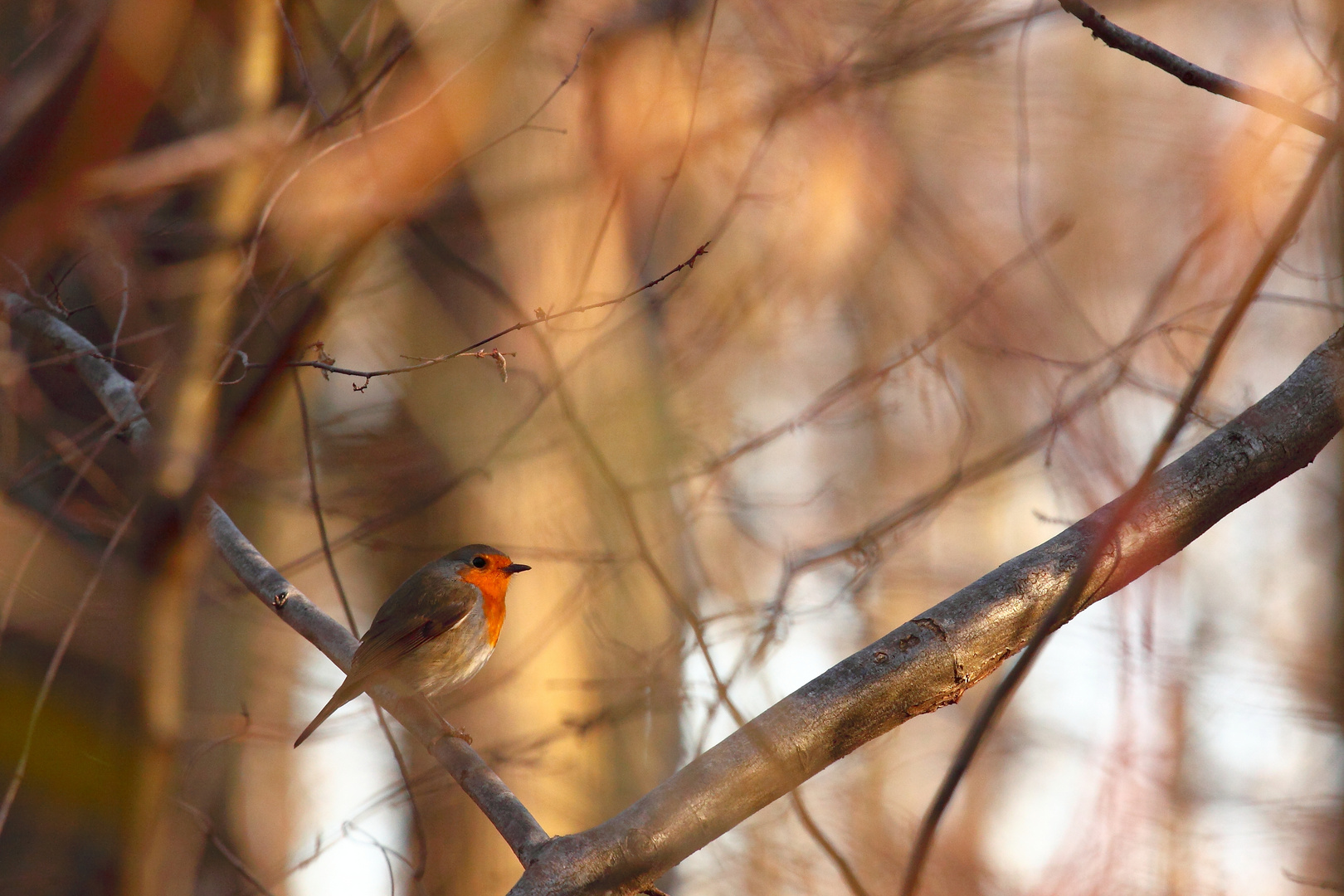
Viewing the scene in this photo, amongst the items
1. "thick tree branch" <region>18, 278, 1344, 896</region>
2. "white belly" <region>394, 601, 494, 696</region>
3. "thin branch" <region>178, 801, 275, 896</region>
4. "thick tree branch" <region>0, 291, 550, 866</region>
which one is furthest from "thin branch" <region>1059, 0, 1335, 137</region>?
"thin branch" <region>178, 801, 275, 896</region>

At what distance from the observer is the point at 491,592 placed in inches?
117

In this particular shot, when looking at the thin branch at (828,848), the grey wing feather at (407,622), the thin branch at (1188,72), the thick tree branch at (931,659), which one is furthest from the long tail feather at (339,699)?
the thin branch at (1188,72)

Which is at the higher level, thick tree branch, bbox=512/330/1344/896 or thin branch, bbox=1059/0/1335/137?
thin branch, bbox=1059/0/1335/137

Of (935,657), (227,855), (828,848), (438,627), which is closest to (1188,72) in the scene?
(935,657)

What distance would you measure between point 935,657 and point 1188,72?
0.97 m

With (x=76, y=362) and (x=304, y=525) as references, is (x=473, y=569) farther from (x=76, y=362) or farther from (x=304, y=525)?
(x=304, y=525)

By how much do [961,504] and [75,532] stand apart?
477cm

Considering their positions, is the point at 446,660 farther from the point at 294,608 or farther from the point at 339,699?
the point at 294,608

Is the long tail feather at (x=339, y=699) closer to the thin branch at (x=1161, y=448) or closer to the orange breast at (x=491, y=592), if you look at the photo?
the orange breast at (x=491, y=592)

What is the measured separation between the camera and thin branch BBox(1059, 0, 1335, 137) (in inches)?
50.1

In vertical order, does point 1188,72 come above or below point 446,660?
above

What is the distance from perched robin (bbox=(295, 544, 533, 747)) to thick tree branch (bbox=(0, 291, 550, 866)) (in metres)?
0.12

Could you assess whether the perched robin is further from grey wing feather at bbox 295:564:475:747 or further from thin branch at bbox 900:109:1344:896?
thin branch at bbox 900:109:1344:896

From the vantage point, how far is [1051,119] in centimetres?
602
